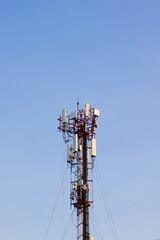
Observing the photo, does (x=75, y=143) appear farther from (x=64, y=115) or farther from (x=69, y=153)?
(x=64, y=115)

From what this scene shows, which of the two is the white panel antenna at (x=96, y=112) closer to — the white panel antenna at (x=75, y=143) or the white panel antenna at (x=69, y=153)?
the white panel antenna at (x=75, y=143)

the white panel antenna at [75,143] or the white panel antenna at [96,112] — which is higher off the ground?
the white panel antenna at [96,112]

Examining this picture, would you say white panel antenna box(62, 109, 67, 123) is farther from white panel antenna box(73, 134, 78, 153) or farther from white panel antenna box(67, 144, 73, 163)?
white panel antenna box(67, 144, 73, 163)

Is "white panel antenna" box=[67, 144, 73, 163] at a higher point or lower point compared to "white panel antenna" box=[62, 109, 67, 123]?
lower

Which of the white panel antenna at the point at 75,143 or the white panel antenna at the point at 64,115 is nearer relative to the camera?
the white panel antenna at the point at 75,143

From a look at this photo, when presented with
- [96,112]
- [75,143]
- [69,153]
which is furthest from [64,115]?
[69,153]

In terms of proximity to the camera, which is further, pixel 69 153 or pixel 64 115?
pixel 64 115

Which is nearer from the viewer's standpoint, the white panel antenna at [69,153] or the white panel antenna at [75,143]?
the white panel antenna at [75,143]

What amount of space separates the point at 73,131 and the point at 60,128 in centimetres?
134

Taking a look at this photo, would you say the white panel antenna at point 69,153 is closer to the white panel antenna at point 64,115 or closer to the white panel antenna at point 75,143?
the white panel antenna at point 75,143

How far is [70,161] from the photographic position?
187 ft

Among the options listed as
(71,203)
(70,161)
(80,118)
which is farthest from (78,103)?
(71,203)

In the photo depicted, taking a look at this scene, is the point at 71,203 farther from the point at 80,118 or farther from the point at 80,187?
the point at 80,118
